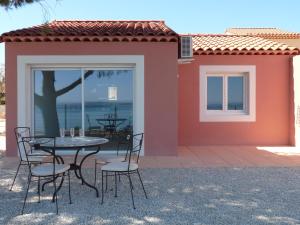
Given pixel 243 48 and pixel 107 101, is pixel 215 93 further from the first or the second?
pixel 107 101

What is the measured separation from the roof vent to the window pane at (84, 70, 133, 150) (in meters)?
1.80

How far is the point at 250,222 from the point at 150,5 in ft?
44.0

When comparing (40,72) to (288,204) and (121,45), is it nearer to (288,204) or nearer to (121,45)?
(121,45)

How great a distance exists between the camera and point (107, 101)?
1068 centimetres

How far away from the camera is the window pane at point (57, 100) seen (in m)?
10.7

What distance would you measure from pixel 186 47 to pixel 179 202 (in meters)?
6.31

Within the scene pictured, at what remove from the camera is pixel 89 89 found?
10.7m

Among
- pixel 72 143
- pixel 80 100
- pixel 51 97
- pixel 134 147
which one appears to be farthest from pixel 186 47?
pixel 72 143

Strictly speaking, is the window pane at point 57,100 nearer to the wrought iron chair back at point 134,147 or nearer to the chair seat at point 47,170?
the wrought iron chair back at point 134,147

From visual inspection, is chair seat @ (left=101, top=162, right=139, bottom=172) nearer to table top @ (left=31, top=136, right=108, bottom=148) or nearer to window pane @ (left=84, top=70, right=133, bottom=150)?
table top @ (left=31, top=136, right=108, bottom=148)

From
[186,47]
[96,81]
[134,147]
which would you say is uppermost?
[186,47]

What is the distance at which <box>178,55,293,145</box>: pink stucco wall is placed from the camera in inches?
518

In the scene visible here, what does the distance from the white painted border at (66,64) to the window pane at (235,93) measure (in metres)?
4.40

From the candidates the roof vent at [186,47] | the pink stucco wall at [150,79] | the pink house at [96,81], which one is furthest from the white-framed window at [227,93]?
the pink stucco wall at [150,79]
